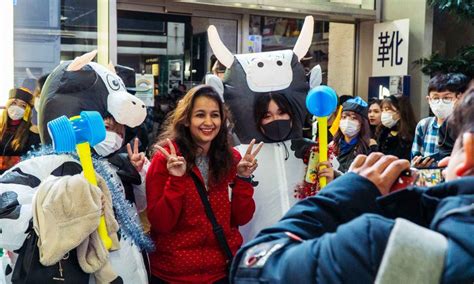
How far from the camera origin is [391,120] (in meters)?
4.43

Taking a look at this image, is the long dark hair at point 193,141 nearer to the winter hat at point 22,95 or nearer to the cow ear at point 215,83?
the cow ear at point 215,83

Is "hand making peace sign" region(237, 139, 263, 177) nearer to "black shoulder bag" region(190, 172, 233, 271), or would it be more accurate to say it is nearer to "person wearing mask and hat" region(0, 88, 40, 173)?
"black shoulder bag" region(190, 172, 233, 271)

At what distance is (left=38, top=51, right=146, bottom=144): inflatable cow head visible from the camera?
6.72 ft

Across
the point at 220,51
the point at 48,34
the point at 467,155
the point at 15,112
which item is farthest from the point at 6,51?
the point at 467,155

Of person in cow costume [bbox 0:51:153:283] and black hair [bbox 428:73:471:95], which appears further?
black hair [bbox 428:73:471:95]

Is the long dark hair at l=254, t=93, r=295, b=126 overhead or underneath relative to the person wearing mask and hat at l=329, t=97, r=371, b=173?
overhead

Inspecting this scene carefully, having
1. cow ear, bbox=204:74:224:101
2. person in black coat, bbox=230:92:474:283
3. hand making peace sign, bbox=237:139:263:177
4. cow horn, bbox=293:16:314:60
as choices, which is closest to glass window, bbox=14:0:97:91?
cow ear, bbox=204:74:224:101

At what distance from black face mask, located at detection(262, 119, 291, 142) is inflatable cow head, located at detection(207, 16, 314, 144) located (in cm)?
3

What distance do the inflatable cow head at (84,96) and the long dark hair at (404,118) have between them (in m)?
2.68

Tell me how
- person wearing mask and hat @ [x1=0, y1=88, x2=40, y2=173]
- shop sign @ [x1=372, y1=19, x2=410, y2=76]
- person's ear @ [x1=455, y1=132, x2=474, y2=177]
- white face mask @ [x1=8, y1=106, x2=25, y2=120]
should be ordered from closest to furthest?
1. person's ear @ [x1=455, y1=132, x2=474, y2=177]
2. person wearing mask and hat @ [x1=0, y1=88, x2=40, y2=173]
3. white face mask @ [x1=8, y1=106, x2=25, y2=120]
4. shop sign @ [x1=372, y1=19, x2=410, y2=76]

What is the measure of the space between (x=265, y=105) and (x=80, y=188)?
1.05 meters

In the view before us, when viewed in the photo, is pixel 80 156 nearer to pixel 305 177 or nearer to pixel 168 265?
pixel 168 265

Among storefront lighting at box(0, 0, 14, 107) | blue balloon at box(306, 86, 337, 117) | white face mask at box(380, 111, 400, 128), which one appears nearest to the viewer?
blue balloon at box(306, 86, 337, 117)

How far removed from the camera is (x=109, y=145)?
2096mm
